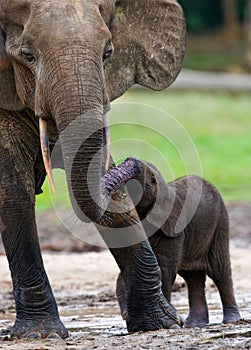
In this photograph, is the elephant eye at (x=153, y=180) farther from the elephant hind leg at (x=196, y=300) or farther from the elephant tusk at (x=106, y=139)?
the elephant tusk at (x=106, y=139)

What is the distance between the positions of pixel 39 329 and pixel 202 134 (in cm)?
1809

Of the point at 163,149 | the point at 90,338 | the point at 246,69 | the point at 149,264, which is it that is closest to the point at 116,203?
the point at 149,264

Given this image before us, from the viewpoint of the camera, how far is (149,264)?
27.6ft

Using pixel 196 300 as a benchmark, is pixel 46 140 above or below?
above

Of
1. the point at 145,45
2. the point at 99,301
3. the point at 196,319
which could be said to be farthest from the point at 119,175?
the point at 99,301

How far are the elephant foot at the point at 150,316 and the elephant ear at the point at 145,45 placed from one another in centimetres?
141

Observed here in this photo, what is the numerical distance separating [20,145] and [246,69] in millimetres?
32330

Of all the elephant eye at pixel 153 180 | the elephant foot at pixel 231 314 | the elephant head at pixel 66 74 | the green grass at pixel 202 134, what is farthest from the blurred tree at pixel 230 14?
the elephant head at pixel 66 74

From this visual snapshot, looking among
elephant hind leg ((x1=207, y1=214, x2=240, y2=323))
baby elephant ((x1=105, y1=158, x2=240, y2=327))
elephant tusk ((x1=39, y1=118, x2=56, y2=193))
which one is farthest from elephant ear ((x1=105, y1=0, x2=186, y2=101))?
elephant hind leg ((x1=207, y1=214, x2=240, y2=323))

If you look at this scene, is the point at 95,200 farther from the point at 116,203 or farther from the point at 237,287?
the point at 237,287

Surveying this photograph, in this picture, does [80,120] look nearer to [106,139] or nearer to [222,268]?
[106,139]

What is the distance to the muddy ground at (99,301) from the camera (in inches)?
276

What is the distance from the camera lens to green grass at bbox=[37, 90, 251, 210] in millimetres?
20375

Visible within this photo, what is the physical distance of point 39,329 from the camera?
8.11 m
